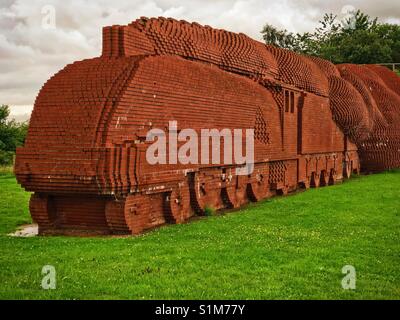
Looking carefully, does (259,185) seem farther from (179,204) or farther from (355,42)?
(355,42)

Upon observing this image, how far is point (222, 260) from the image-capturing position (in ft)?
22.6

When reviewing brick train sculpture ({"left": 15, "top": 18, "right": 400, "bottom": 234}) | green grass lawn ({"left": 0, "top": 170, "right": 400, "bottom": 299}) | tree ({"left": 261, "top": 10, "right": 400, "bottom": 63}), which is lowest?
green grass lawn ({"left": 0, "top": 170, "right": 400, "bottom": 299})

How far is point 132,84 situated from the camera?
893 centimetres

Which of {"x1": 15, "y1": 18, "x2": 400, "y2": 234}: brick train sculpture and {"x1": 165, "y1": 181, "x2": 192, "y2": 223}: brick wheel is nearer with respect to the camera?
{"x1": 15, "y1": 18, "x2": 400, "y2": 234}: brick train sculpture

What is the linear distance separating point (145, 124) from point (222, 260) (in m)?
3.14

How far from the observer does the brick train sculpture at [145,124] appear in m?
8.65

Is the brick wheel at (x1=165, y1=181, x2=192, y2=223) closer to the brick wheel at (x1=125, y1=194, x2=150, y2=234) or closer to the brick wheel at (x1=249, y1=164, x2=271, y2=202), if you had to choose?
the brick wheel at (x1=125, y1=194, x2=150, y2=234)

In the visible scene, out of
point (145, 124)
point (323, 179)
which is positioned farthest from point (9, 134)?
point (145, 124)

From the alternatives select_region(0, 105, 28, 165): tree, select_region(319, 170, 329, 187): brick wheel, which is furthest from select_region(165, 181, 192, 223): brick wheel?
select_region(0, 105, 28, 165): tree

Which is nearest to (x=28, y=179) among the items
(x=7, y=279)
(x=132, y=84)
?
(x=132, y=84)

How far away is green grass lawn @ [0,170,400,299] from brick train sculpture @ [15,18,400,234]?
706mm

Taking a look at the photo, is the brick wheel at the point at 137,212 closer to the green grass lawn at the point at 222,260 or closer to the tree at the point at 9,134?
the green grass lawn at the point at 222,260

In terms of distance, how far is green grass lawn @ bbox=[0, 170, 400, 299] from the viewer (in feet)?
18.4

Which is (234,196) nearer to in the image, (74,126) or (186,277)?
(74,126)
